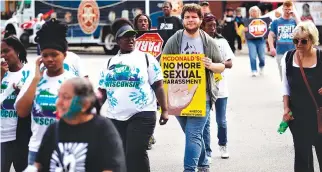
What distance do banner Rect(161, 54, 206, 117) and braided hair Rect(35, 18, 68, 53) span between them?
6.71 ft

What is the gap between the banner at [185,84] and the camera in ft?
23.4

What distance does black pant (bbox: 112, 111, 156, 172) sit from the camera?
646 cm

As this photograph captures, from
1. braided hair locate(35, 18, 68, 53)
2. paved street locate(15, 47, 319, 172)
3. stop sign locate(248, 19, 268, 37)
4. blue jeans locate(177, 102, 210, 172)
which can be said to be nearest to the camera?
braided hair locate(35, 18, 68, 53)

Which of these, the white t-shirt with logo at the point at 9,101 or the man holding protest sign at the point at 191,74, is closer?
the white t-shirt with logo at the point at 9,101

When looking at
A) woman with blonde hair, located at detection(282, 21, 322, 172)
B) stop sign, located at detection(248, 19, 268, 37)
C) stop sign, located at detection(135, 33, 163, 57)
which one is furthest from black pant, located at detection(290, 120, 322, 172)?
stop sign, located at detection(248, 19, 268, 37)

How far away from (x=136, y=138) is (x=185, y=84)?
1004 mm

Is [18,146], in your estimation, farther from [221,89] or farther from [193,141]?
[221,89]

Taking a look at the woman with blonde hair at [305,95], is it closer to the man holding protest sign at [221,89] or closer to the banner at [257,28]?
the man holding protest sign at [221,89]

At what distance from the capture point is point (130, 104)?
6.43m

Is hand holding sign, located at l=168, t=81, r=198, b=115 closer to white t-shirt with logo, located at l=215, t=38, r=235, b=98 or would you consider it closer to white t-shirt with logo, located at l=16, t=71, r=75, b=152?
white t-shirt with logo, located at l=215, t=38, r=235, b=98

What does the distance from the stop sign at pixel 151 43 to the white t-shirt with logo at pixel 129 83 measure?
3.35 meters

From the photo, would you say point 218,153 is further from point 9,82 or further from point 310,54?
point 9,82

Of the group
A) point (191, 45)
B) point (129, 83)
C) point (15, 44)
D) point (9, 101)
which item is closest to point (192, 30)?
point (191, 45)

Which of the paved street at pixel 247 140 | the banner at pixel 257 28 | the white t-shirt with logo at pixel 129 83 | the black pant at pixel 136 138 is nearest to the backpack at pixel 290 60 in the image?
the white t-shirt with logo at pixel 129 83
